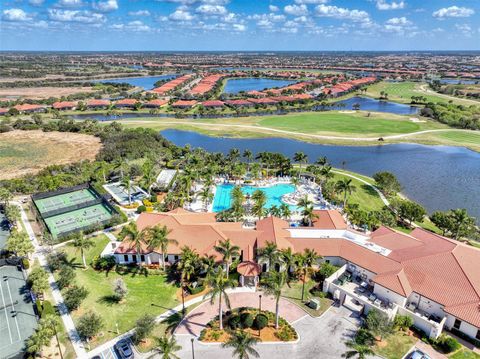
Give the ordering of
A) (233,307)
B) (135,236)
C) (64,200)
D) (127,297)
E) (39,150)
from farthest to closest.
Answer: (39,150) → (64,200) → (135,236) → (127,297) → (233,307)

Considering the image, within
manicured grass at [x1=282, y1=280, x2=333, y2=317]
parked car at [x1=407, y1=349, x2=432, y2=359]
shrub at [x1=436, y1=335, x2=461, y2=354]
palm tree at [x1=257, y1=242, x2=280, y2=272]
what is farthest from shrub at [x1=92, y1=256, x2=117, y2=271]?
shrub at [x1=436, y1=335, x2=461, y2=354]

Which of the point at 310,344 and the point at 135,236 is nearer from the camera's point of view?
the point at 310,344

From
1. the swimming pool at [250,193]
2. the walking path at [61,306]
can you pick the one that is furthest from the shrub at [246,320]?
the swimming pool at [250,193]

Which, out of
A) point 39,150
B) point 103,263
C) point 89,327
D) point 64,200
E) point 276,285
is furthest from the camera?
point 39,150

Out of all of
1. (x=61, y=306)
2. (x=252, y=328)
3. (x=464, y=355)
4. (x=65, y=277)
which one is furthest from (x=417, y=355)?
(x=65, y=277)

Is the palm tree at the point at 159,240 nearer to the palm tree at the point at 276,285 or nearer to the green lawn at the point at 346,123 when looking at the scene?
the palm tree at the point at 276,285

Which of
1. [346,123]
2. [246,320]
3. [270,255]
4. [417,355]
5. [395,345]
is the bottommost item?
[395,345]

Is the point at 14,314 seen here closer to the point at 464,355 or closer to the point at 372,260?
the point at 372,260
